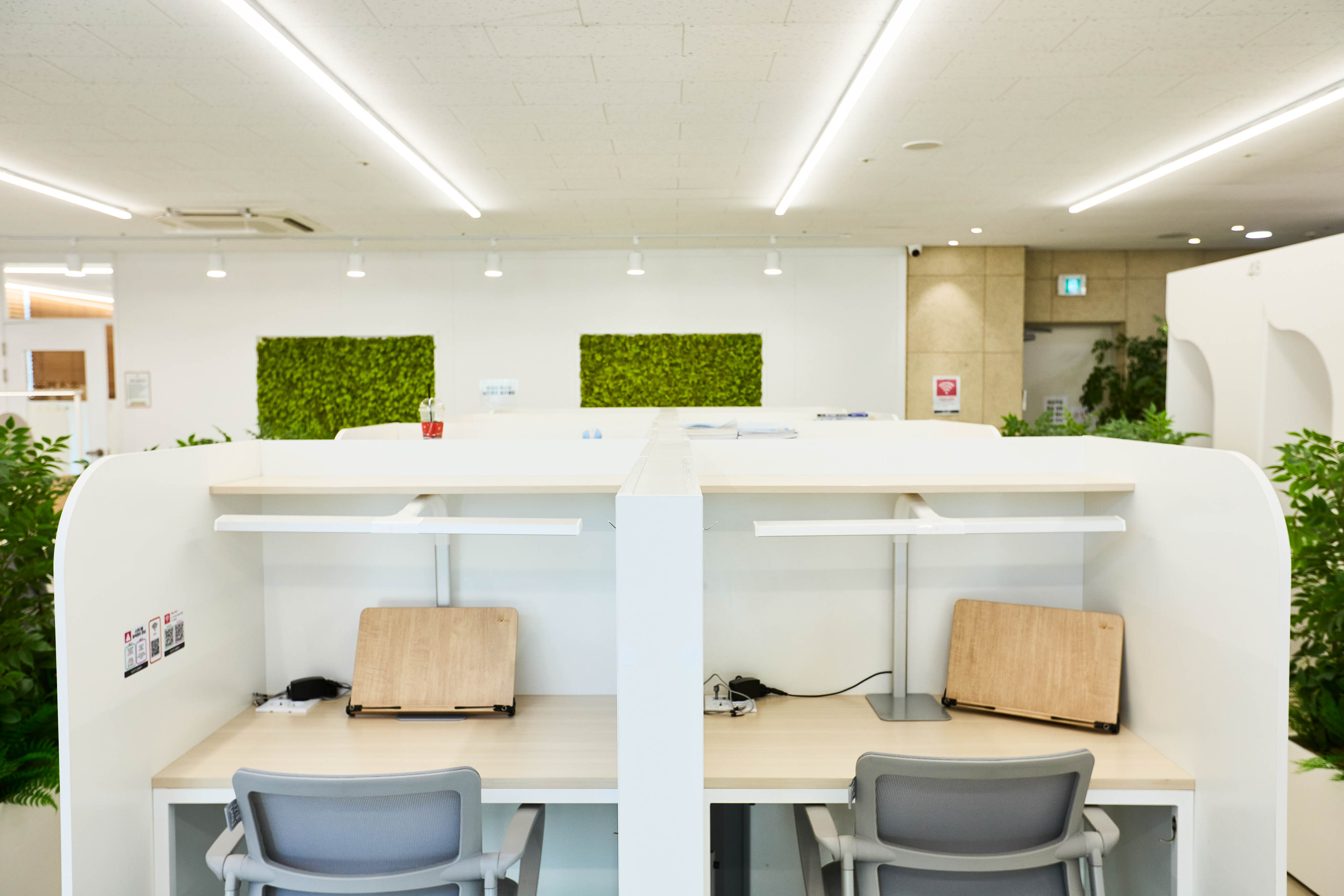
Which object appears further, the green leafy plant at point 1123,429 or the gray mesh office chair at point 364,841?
the green leafy plant at point 1123,429

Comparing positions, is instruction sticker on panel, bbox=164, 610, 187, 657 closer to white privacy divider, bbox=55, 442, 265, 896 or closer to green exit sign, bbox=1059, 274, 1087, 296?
white privacy divider, bbox=55, 442, 265, 896

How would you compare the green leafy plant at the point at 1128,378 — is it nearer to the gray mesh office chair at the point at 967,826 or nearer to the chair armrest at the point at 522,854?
the gray mesh office chair at the point at 967,826

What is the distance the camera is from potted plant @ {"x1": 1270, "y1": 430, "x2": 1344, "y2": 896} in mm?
2328

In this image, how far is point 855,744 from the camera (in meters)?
1.99

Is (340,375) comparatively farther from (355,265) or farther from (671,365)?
(671,365)

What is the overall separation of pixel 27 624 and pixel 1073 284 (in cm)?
990

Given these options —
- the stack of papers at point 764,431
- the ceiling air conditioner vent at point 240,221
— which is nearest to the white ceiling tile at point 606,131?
the stack of papers at point 764,431

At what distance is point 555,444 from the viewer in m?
2.39

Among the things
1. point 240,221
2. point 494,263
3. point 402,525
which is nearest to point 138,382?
point 240,221

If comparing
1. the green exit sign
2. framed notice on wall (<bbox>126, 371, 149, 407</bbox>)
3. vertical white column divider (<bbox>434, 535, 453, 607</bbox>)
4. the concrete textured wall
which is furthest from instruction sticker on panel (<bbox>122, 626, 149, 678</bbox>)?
the green exit sign

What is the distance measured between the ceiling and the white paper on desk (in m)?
2.69

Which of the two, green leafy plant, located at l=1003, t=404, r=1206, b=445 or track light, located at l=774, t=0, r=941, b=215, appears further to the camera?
green leafy plant, located at l=1003, t=404, r=1206, b=445

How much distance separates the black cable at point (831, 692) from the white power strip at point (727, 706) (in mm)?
122

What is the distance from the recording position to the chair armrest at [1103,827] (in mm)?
1605
